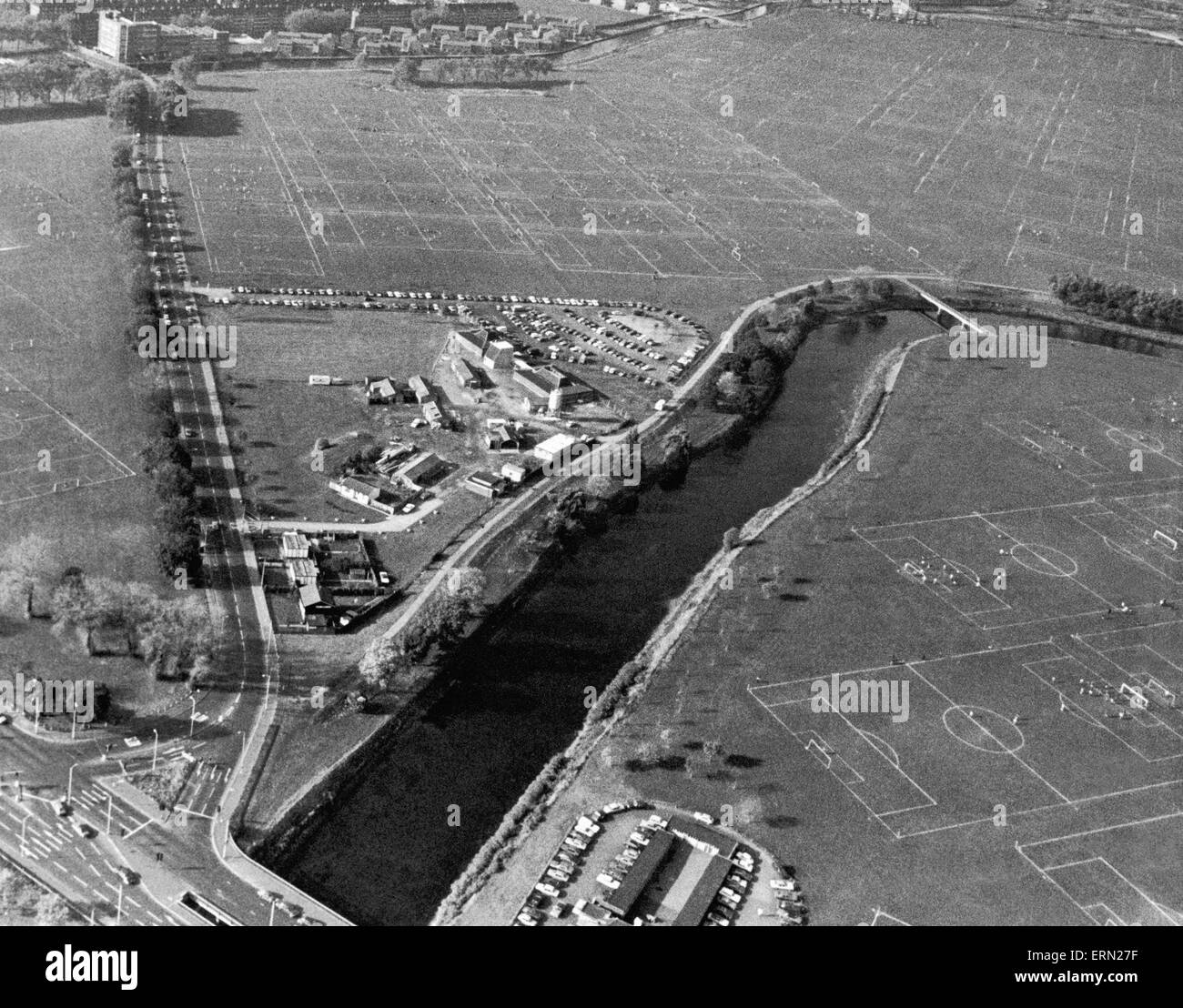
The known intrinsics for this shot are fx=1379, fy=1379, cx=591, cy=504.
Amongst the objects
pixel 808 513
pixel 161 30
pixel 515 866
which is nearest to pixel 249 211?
pixel 161 30

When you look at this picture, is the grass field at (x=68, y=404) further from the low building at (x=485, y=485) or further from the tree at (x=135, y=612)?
the low building at (x=485, y=485)

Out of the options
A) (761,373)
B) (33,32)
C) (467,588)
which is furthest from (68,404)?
(33,32)

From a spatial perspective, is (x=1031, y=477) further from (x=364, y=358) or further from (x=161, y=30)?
(x=161, y=30)

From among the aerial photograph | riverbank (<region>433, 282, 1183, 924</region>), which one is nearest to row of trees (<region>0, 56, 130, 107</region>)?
the aerial photograph

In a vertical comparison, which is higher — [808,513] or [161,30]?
[161,30]

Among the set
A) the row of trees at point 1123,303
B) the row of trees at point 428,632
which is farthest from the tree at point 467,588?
the row of trees at point 1123,303

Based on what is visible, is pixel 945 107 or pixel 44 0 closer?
pixel 44 0
